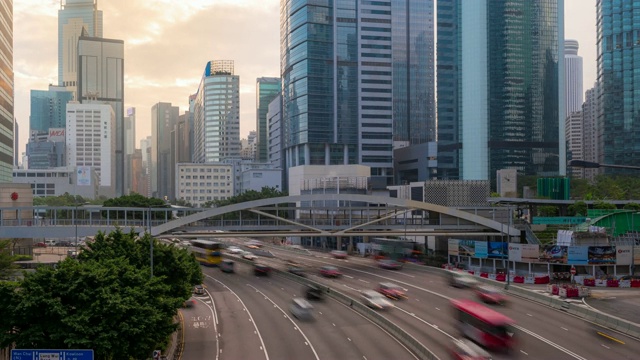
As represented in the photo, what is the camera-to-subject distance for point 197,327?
48250mm

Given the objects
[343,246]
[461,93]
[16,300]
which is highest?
[461,93]

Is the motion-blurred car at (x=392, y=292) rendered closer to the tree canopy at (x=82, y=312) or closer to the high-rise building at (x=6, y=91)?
the tree canopy at (x=82, y=312)

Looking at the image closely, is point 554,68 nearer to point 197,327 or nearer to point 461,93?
point 461,93

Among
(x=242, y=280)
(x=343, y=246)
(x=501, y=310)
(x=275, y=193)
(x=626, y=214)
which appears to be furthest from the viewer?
(x=275, y=193)

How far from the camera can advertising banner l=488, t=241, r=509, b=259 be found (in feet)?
259

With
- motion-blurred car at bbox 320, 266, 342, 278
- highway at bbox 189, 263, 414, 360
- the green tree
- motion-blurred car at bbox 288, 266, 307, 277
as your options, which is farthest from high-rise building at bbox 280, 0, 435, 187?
highway at bbox 189, 263, 414, 360

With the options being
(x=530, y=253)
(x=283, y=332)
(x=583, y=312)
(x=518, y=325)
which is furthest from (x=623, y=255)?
(x=283, y=332)

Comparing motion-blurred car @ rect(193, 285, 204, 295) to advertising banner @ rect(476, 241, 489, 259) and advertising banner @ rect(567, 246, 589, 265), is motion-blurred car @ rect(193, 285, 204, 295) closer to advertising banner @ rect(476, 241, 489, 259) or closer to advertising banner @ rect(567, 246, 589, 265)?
advertising banner @ rect(476, 241, 489, 259)

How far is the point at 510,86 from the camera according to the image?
177750 millimetres

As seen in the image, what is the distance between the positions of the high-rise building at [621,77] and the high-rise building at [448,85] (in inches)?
1931

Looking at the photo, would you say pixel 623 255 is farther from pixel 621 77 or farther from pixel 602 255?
pixel 621 77

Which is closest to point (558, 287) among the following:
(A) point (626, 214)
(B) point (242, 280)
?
(A) point (626, 214)

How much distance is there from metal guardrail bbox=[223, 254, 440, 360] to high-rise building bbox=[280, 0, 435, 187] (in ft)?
356

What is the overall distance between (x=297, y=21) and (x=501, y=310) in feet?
470
